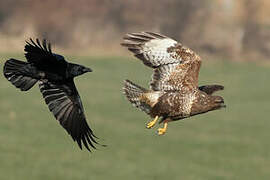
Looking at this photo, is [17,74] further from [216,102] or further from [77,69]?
[216,102]

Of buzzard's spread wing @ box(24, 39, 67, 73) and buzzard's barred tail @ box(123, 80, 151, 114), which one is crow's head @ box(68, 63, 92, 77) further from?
buzzard's barred tail @ box(123, 80, 151, 114)

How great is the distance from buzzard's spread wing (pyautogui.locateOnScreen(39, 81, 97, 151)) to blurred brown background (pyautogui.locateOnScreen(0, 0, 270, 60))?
36.8 m

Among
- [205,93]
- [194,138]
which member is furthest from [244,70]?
[205,93]

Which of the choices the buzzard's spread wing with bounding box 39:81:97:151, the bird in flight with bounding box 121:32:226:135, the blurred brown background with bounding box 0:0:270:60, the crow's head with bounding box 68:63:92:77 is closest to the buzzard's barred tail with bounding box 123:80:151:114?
the bird in flight with bounding box 121:32:226:135

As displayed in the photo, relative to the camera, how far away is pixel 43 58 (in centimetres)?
991

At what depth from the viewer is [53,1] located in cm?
4922

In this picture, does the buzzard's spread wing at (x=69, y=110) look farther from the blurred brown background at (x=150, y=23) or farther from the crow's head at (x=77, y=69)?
the blurred brown background at (x=150, y=23)

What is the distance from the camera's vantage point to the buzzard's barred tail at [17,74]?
33.3ft

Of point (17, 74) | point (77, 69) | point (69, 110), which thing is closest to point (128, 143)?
point (69, 110)

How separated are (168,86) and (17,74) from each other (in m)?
2.05

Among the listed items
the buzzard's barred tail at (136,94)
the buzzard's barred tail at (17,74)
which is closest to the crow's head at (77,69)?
the buzzard's barred tail at (17,74)

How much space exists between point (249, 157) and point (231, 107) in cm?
975

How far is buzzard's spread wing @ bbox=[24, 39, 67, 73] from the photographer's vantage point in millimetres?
9750

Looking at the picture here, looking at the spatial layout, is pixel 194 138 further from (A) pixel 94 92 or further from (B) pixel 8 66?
(B) pixel 8 66
